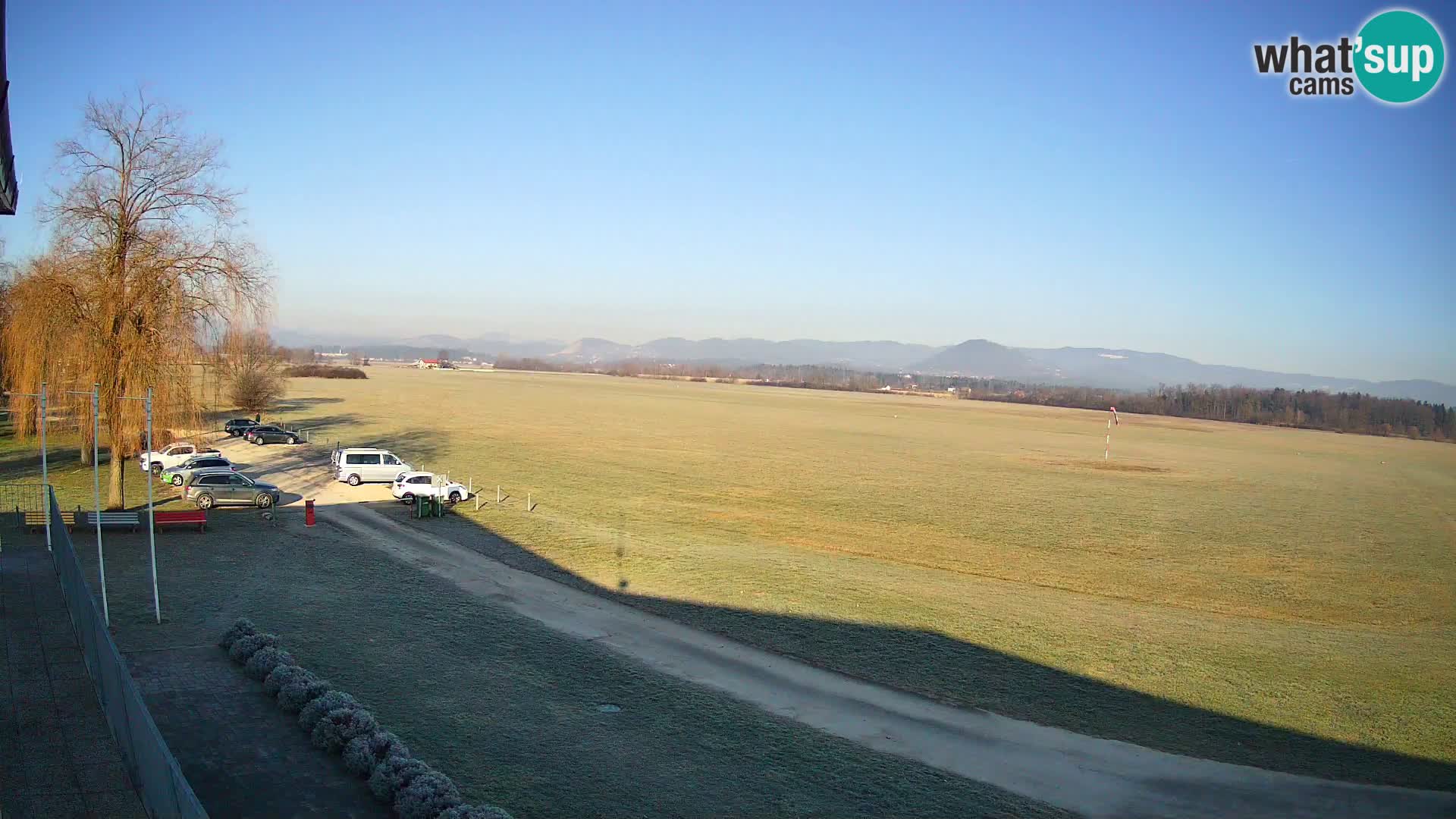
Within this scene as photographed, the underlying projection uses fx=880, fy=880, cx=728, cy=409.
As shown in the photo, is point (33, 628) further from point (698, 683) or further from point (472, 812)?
point (698, 683)

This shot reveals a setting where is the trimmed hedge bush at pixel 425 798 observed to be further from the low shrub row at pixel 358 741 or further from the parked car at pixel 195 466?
the parked car at pixel 195 466

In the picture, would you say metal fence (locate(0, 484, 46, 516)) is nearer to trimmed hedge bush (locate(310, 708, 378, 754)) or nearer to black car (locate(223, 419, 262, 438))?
black car (locate(223, 419, 262, 438))

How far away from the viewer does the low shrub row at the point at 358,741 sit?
9961 millimetres

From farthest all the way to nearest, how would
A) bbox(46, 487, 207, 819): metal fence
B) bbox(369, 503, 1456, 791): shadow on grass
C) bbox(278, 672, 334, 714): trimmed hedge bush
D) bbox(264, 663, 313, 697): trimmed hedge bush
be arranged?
bbox(369, 503, 1456, 791): shadow on grass
bbox(264, 663, 313, 697): trimmed hedge bush
bbox(278, 672, 334, 714): trimmed hedge bush
bbox(46, 487, 207, 819): metal fence

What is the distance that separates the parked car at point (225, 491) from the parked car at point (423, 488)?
4.11m

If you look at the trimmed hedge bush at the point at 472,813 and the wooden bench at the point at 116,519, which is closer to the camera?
the trimmed hedge bush at the point at 472,813

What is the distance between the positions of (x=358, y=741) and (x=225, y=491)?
2258 cm

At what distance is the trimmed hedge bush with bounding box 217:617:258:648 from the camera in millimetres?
15672

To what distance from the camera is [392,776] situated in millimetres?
10477

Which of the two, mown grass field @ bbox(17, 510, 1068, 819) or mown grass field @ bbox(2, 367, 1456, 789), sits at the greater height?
mown grass field @ bbox(17, 510, 1068, 819)

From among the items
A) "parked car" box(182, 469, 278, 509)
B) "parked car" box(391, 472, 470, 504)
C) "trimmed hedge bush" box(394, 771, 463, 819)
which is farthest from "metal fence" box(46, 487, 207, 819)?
"parked car" box(391, 472, 470, 504)

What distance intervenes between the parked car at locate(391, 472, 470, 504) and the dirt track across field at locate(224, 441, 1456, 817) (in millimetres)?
12664

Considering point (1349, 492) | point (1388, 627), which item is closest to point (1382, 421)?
point (1349, 492)

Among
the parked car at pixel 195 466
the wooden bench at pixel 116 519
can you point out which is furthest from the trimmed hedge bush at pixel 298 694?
the parked car at pixel 195 466
